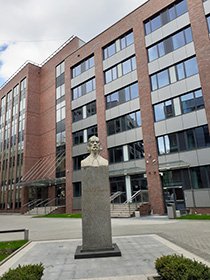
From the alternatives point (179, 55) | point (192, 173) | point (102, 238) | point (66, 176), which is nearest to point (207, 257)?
point (102, 238)

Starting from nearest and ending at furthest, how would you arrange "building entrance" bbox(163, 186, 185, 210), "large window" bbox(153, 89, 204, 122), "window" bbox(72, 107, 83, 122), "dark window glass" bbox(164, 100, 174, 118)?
"large window" bbox(153, 89, 204, 122)
"building entrance" bbox(163, 186, 185, 210)
"dark window glass" bbox(164, 100, 174, 118)
"window" bbox(72, 107, 83, 122)

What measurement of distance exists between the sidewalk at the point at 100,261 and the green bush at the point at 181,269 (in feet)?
3.10

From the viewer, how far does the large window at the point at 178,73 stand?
2267 centimetres

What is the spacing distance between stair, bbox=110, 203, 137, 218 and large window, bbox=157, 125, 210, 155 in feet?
19.8

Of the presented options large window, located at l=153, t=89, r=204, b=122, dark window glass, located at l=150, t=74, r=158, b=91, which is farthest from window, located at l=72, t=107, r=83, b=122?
large window, located at l=153, t=89, r=204, b=122

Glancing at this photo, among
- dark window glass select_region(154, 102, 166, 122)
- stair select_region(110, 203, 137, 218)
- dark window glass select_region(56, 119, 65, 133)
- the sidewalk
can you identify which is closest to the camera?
the sidewalk

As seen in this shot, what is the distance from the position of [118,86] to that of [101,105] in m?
3.37

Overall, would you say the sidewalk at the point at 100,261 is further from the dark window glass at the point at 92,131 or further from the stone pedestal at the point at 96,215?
the dark window glass at the point at 92,131

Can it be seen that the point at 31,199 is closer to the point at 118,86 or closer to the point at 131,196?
the point at 131,196

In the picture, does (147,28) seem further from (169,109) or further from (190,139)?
(190,139)

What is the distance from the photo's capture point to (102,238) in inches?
306

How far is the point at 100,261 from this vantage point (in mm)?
6887

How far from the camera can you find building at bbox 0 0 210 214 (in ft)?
72.2

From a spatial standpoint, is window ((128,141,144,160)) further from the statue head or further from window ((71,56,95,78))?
the statue head
